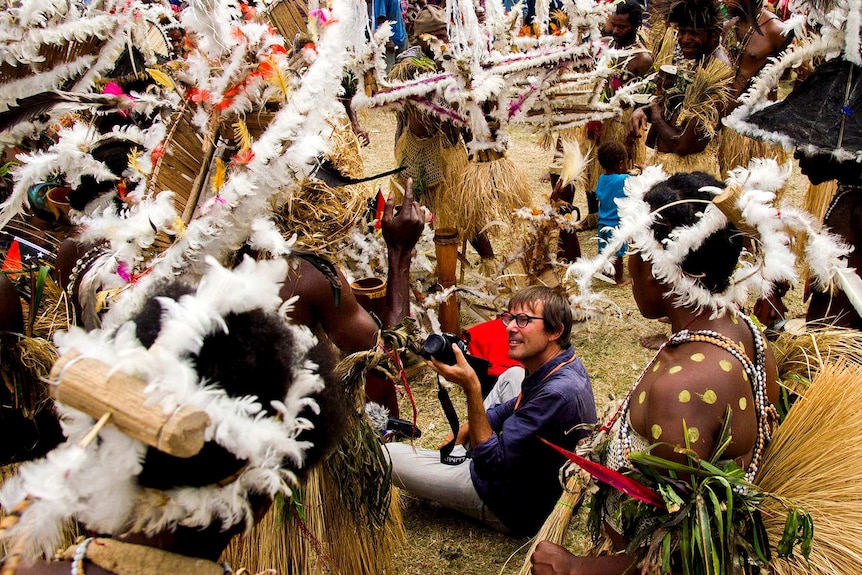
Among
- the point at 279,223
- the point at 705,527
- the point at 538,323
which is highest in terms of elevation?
the point at 279,223

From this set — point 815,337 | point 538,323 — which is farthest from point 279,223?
point 815,337

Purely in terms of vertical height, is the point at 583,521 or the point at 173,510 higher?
the point at 173,510

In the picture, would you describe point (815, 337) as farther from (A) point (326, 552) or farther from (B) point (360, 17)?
(B) point (360, 17)

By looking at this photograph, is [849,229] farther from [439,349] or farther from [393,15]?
[393,15]

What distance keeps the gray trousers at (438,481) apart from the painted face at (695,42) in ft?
13.7

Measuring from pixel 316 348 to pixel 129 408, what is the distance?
1.55 feet

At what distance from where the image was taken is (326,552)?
262cm

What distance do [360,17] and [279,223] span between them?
240 centimetres

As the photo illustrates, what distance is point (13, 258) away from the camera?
3.25m

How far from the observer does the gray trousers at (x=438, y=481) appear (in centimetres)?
332

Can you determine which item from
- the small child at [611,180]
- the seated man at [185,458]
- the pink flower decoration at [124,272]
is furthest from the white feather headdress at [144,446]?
the small child at [611,180]

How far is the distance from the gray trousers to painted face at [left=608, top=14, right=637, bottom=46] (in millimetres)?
4952

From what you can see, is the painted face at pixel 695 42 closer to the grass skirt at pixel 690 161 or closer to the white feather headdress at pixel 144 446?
the grass skirt at pixel 690 161

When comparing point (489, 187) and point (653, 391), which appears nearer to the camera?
point (653, 391)
